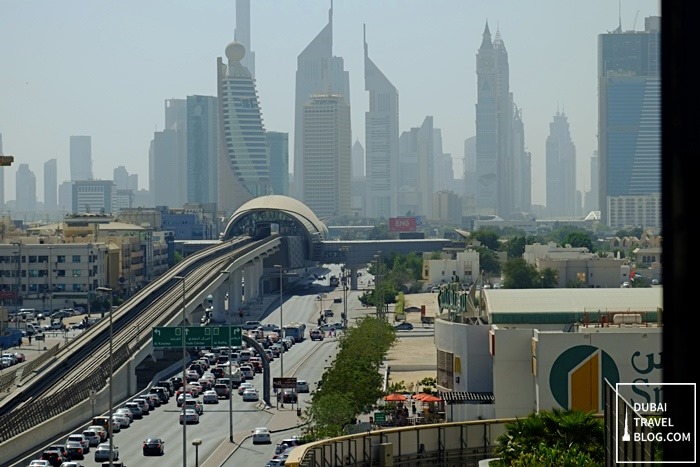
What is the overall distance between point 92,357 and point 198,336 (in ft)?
24.4

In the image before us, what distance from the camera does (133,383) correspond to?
2206 inches

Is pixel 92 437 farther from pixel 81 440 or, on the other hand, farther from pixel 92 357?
pixel 92 357

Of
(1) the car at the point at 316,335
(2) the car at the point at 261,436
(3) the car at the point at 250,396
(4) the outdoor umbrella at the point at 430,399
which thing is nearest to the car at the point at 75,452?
(2) the car at the point at 261,436

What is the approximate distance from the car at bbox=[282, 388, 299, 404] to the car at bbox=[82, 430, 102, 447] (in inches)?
450

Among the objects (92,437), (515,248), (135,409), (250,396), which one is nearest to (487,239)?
(515,248)

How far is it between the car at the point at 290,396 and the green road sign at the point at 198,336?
2970 millimetres

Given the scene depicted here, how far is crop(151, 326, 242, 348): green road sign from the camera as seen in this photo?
Result: 49.8 meters

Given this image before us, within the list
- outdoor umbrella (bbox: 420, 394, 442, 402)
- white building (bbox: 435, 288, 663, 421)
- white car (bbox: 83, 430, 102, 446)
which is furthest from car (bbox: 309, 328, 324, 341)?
outdoor umbrella (bbox: 420, 394, 442, 402)

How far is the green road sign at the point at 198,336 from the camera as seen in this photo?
163 ft

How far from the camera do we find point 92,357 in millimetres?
56188

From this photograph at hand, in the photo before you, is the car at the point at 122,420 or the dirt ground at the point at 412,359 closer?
the car at the point at 122,420

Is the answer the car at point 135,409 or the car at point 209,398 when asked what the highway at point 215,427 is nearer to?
the car at point 209,398

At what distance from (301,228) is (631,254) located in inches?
1357

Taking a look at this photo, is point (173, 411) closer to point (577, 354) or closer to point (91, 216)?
point (577, 354)
